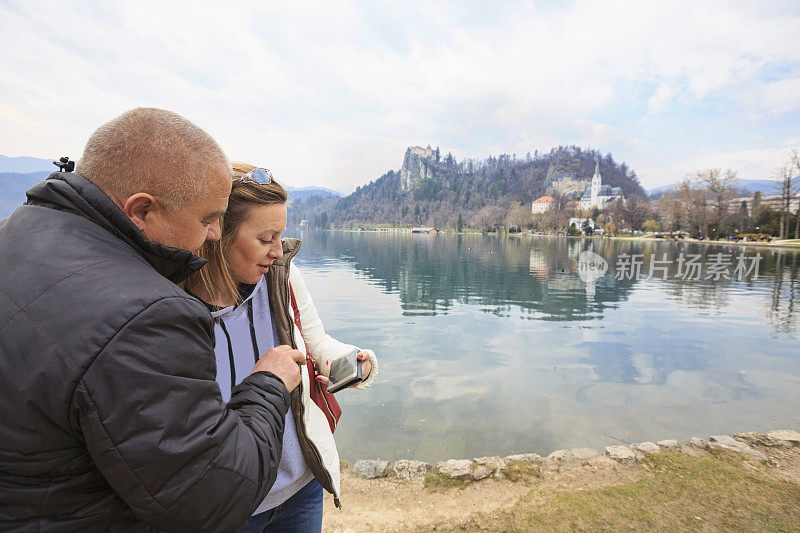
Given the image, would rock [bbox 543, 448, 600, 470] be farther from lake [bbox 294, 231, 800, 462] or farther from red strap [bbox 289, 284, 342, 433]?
red strap [bbox 289, 284, 342, 433]

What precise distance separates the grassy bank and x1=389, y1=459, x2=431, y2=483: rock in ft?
3.87

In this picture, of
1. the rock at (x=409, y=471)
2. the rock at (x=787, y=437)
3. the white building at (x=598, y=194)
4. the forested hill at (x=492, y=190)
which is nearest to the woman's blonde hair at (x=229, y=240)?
the rock at (x=409, y=471)


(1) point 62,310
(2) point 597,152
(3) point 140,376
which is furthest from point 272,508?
(2) point 597,152

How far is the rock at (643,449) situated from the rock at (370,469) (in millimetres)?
3426

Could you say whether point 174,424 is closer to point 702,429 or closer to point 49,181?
point 49,181

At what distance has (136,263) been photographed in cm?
100

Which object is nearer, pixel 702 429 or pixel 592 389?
pixel 702 429

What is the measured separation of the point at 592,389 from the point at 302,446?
27.8 feet

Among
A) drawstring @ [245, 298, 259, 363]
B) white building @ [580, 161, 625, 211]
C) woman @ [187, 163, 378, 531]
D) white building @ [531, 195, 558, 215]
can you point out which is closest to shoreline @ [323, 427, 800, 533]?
woman @ [187, 163, 378, 531]

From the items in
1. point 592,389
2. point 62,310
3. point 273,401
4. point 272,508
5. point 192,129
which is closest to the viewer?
point 62,310

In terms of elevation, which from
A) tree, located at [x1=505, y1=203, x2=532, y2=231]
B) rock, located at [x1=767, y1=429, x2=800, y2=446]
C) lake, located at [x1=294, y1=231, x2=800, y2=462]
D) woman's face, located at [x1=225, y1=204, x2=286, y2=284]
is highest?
tree, located at [x1=505, y1=203, x2=532, y2=231]

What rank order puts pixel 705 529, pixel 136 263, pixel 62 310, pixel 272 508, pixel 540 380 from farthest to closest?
pixel 540 380 < pixel 705 529 < pixel 272 508 < pixel 136 263 < pixel 62 310

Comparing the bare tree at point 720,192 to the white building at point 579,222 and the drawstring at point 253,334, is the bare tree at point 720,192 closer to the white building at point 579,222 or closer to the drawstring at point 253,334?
the white building at point 579,222

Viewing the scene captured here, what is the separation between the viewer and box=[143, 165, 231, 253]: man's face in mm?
1189
